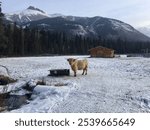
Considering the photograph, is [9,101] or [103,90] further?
[103,90]

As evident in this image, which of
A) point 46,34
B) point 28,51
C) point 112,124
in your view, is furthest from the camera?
point 46,34

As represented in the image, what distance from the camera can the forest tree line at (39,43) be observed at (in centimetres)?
10790

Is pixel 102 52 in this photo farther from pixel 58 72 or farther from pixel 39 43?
pixel 58 72

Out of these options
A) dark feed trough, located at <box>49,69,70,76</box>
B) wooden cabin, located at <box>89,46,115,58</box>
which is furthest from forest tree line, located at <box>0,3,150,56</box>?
dark feed trough, located at <box>49,69,70,76</box>

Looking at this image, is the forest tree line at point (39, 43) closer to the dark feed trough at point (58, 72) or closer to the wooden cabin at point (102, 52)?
the wooden cabin at point (102, 52)

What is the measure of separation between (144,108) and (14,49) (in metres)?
98.5

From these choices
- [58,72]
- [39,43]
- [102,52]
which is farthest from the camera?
[39,43]

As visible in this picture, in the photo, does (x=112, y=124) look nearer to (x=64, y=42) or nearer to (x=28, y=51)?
(x=28, y=51)

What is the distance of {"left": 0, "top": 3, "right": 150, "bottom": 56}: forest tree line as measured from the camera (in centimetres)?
10790

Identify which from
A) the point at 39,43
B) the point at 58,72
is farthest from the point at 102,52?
the point at 58,72

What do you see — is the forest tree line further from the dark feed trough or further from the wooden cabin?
the dark feed trough

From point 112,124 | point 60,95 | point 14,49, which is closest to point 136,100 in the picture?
point 60,95

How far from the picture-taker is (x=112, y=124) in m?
13.1

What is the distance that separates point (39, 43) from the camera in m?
130
